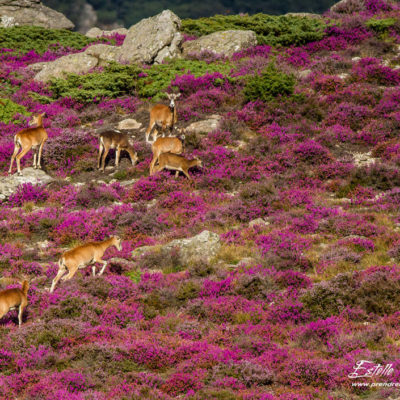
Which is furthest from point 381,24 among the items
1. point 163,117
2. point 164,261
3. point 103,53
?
point 164,261

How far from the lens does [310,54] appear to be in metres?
33.8

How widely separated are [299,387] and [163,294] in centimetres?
506

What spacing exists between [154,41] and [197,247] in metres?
24.1

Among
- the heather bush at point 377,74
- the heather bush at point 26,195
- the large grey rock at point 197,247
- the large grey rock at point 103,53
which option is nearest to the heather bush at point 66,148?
the heather bush at point 26,195

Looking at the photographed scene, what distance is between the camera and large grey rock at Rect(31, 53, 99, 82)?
111ft

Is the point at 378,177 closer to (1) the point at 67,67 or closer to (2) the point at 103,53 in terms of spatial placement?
(1) the point at 67,67

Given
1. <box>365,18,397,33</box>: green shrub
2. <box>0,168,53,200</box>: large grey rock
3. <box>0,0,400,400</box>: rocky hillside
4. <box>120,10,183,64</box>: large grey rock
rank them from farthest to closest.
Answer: <box>120,10,183,64</box>: large grey rock
<box>365,18,397,33</box>: green shrub
<box>0,168,53,200</box>: large grey rock
<box>0,0,400,400</box>: rocky hillside

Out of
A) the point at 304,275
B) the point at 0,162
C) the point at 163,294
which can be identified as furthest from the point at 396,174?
the point at 0,162

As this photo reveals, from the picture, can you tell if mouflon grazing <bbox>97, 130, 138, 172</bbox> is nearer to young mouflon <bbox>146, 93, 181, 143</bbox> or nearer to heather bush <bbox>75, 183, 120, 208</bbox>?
young mouflon <bbox>146, 93, 181, 143</bbox>

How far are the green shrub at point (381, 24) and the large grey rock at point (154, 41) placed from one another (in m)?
12.9

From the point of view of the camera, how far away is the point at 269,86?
26.7 metres
